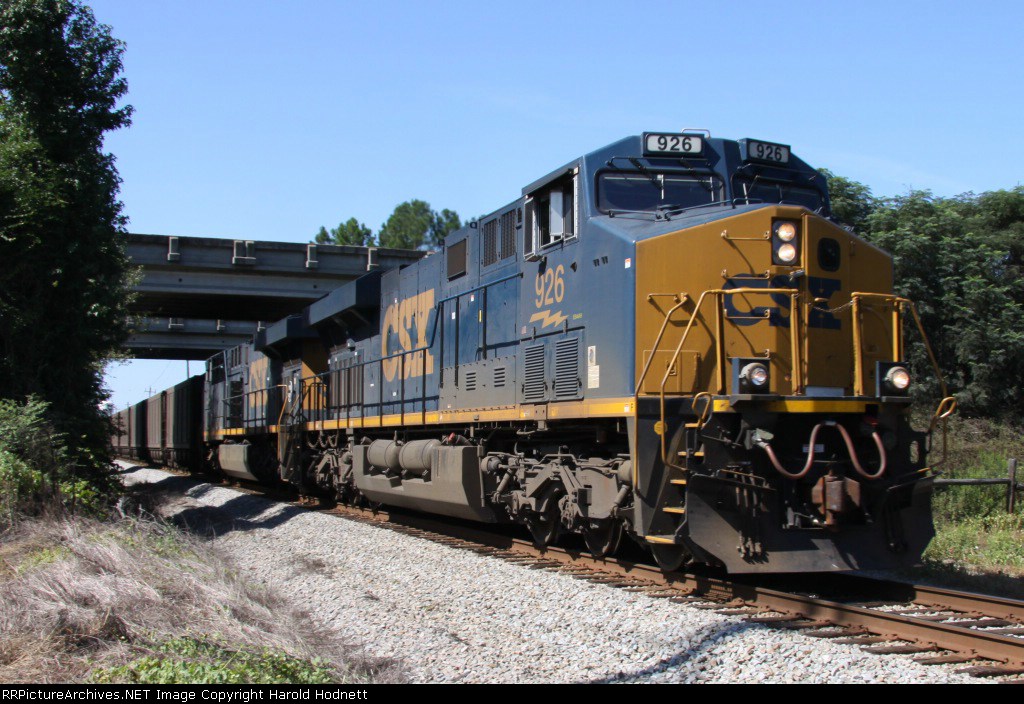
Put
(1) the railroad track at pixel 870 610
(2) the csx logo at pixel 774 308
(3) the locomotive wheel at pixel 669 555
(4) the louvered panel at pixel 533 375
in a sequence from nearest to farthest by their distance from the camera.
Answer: (1) the railroad track at pixel 870 610 < (2) the csx logo at pixel 774 308 < (3) the locomotive wheel at pixel 669 555 < (4) the louvered panel at pixel 533 375

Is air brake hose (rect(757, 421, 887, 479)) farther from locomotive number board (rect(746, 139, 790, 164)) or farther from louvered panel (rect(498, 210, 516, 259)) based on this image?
louvered panel (rect(498, 210, 516, 259))

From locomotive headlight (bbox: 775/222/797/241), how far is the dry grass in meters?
4.45

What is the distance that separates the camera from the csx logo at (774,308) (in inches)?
289

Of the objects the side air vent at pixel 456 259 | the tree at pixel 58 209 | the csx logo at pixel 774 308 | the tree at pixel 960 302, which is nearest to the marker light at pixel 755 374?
the csx logo at pixel 774 308

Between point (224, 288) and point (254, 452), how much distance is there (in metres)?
8.54

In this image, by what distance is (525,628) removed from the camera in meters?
6.40

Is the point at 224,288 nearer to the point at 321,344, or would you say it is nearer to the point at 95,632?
the point at 321,344

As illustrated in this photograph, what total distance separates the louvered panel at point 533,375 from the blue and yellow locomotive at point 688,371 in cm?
3

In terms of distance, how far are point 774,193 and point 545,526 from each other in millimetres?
4049

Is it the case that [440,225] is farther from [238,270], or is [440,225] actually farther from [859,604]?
[859,604]

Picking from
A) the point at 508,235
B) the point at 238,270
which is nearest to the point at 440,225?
the point at 238,270

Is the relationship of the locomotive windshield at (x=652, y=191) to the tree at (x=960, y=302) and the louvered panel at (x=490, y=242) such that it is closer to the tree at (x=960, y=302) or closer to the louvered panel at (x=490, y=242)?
the louvered panel at (x=490, y=242)
